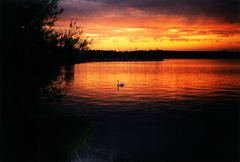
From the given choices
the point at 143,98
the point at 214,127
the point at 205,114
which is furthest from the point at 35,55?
the point at 143,98

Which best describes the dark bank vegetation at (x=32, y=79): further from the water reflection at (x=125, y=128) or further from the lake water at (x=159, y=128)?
the lake water at (x=159, y=128)

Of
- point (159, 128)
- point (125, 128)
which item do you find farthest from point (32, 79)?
point (159, 128)

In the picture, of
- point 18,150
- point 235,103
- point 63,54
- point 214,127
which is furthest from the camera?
point 235,103

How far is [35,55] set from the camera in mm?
10945

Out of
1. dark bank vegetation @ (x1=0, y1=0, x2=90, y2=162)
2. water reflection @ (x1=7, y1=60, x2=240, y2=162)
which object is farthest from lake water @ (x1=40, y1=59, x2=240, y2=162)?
dark bank vegetation @ (x1=0, y1=0, x2=90, y2=162)

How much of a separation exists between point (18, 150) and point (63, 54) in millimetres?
4668

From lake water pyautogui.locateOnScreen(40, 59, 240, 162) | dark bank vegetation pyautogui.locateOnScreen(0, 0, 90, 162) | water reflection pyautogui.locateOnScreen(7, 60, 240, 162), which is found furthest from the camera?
lake water pyautogui.locateOnScreen(40, 59, 240, 162)

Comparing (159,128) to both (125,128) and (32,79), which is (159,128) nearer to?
(125,128)

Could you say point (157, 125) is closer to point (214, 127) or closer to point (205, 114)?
point (214, 127)

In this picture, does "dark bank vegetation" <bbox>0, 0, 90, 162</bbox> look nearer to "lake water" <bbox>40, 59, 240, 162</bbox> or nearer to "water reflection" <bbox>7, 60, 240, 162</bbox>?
"water reflection" <bbox>7, 60, 240, 162</bbox>

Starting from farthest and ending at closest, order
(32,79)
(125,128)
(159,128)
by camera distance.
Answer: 1. (159,128)
2. (125,128)
3. (32,79)

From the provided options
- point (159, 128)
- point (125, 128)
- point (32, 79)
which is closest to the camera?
point (32, 79)

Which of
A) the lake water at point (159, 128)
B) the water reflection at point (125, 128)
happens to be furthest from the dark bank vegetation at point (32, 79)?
the lake water at point (159, 128)

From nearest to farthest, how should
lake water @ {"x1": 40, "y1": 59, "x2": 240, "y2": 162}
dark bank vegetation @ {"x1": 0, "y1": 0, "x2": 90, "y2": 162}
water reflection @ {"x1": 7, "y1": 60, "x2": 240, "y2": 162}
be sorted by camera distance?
1. dark bank vegetation @ {"x1": 0, "y1": 0, "x2": 90, "y2": 162}
2. water reflection @ {"x1": 7, "y1": 60, "x2": 240, "y2": 162}
3. lake water @ {"x1": 40, "y1": 59, "x2": 240, "y2": 162}
